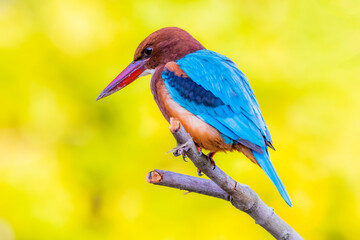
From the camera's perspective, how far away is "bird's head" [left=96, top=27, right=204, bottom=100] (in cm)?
240

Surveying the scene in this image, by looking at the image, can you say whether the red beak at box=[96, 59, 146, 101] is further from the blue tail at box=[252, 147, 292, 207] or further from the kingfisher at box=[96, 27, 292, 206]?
the blue tail at box=[252, 147, 292, 207]

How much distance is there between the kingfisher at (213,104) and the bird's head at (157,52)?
0.04 metres

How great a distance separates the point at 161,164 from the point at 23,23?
1.25m

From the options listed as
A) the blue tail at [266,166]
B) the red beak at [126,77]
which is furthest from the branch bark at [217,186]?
the red beak at [126,77]

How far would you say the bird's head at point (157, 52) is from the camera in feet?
7.89

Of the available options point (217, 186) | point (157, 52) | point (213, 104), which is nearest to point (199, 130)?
point (213, 104)

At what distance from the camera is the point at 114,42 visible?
11.5 ft

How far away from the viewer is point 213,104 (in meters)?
2.17

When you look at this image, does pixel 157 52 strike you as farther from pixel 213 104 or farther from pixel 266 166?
pixel 266 166

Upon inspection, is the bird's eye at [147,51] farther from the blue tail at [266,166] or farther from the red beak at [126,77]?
the blue tail at [266,166]

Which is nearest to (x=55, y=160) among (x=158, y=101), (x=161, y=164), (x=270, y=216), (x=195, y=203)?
(x=161, y=164)

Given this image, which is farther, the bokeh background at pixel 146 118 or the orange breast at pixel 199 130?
the bokeh background at pixel 146 118

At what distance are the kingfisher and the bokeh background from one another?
105 cm

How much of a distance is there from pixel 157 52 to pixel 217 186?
0.63 metres
